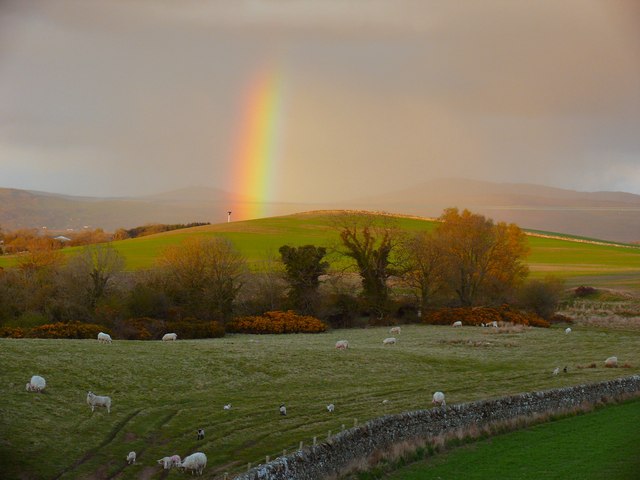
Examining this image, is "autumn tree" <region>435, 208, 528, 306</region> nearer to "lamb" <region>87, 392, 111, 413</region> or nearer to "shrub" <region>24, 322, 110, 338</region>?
"shrub" <region>24, 322, 110, 338</region>

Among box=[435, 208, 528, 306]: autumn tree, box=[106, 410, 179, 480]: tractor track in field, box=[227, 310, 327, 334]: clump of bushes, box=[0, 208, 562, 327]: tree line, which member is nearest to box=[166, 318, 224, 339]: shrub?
box=[227, 310, 327, 334]: clump of bushes

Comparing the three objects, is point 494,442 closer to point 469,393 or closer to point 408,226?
point 469,393

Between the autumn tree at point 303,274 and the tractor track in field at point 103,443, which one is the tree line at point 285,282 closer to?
the autumn tree at point 303,274

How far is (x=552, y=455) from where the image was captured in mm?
25891

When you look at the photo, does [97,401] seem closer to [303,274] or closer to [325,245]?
[303,274]

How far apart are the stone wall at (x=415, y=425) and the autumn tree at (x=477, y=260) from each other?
48.5 metres

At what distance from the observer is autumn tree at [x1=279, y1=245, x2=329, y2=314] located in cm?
7650

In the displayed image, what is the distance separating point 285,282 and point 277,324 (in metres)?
12.4

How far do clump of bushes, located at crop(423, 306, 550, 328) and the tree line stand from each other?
4.89 m

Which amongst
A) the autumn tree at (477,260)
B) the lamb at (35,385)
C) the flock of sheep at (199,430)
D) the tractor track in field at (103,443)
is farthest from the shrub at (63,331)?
the autumn tree at (477,260)

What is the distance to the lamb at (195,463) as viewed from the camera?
2289 cm

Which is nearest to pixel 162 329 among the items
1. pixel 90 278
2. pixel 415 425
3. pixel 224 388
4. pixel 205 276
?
pixel 90 278

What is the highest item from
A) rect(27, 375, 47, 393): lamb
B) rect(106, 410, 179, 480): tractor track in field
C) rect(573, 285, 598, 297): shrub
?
rect(27, 375, 47, 393): lamb

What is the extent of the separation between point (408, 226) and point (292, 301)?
74544 mm
